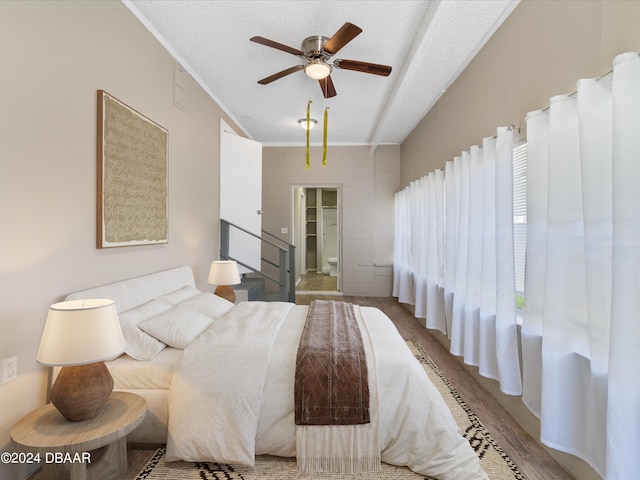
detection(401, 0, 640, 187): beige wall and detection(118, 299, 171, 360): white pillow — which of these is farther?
detection(118, 299, 171, 360): white pillow

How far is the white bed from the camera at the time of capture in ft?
5.42

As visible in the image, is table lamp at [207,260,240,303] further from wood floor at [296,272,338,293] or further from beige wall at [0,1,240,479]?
wood floor at [296,272,338,293]

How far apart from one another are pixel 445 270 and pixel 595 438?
2.06m

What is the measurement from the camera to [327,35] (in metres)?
2.72

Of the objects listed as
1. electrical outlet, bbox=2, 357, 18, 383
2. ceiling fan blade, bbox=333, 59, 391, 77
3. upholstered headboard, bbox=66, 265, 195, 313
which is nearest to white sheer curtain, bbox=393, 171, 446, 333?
ceiling fan blade, bbox=333, 59, 391, 77

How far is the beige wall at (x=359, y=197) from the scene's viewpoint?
601 cm

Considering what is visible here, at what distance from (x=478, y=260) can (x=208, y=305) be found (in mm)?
2100

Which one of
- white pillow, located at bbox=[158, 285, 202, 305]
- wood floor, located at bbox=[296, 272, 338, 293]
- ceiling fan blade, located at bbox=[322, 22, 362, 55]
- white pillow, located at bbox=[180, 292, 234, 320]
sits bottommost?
wood floor, located at bbox=[296, 272, 338, 293]

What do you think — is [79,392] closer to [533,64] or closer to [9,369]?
[9,369]

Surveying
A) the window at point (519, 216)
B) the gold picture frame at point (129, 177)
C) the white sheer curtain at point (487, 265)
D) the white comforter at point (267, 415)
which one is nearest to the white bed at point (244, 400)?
the white comforter at point (267, 415)

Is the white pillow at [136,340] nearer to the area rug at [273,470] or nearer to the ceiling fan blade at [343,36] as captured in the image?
the area rug at [273,470]

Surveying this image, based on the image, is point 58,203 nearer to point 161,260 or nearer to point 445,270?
point 161,260

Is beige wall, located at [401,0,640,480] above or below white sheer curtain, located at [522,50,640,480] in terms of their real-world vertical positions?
above

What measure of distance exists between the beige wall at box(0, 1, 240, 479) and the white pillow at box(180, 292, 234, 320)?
46 cm
